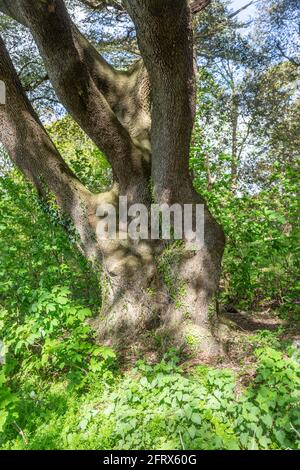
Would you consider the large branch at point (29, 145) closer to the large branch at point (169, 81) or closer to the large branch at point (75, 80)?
the large branch at point (75, 80)

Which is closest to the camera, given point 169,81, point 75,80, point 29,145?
point 169,81

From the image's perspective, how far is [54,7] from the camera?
314 cm

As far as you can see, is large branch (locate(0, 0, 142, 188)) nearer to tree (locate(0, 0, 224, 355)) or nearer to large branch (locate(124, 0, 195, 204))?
tree (locate(0, 0, 224, 355))

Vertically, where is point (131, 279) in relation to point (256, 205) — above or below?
below

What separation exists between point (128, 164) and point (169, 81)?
3.71 feet

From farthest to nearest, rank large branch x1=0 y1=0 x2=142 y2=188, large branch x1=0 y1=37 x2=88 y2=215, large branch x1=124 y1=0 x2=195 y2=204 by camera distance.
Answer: large branch x1=0 y1=37 x2=88 y2=215 < large branch x1=0 y1=0 x2=142 y2=188 < large branch x1=124 y1=0 x2=195 y2=204

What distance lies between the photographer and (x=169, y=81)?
10.1 feet

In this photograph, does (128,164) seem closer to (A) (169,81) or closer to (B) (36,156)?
(B) (36,156)

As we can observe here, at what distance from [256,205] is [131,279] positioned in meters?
2.71

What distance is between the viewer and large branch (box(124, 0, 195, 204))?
2.60 metres

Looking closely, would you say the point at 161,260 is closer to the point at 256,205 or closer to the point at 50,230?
the point at 50,230

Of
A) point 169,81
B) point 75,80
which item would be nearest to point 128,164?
point 75,80

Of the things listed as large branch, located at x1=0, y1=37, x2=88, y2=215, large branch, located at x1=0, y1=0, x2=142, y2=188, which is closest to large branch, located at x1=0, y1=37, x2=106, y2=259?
large branch, located at x1=0, y1=37, x2=88, y2=215
